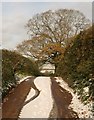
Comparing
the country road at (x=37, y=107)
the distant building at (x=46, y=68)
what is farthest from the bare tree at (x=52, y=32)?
the country road at (x=37, y=107)

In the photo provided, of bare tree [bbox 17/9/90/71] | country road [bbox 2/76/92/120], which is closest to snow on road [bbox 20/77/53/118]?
country road [bbox 2/76/92/120]

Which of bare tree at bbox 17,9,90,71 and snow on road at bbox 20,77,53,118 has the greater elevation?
bare tree at bbox 17,9,90,71

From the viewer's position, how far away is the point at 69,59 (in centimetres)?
1446

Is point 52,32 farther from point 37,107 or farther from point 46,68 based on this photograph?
point 37,107

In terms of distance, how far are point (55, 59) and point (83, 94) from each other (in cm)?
1824

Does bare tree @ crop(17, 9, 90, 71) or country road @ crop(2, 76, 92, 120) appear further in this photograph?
bare tree @ crop(17, 9, 90, 71)

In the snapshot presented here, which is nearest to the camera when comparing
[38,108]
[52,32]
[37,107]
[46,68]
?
[38,108]

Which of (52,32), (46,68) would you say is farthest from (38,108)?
(46,68)

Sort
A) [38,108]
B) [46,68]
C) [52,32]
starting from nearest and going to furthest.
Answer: [38,108] → [52,32] → [46,68]

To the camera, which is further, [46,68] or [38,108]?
[46,68]

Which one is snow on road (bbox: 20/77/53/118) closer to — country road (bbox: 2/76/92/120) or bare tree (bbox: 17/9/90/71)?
country road (bbox: 2/76/92/120)

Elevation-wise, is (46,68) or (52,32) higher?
(52,32)

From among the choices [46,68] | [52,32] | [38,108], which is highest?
[52,32]

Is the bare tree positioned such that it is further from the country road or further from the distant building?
the country road
